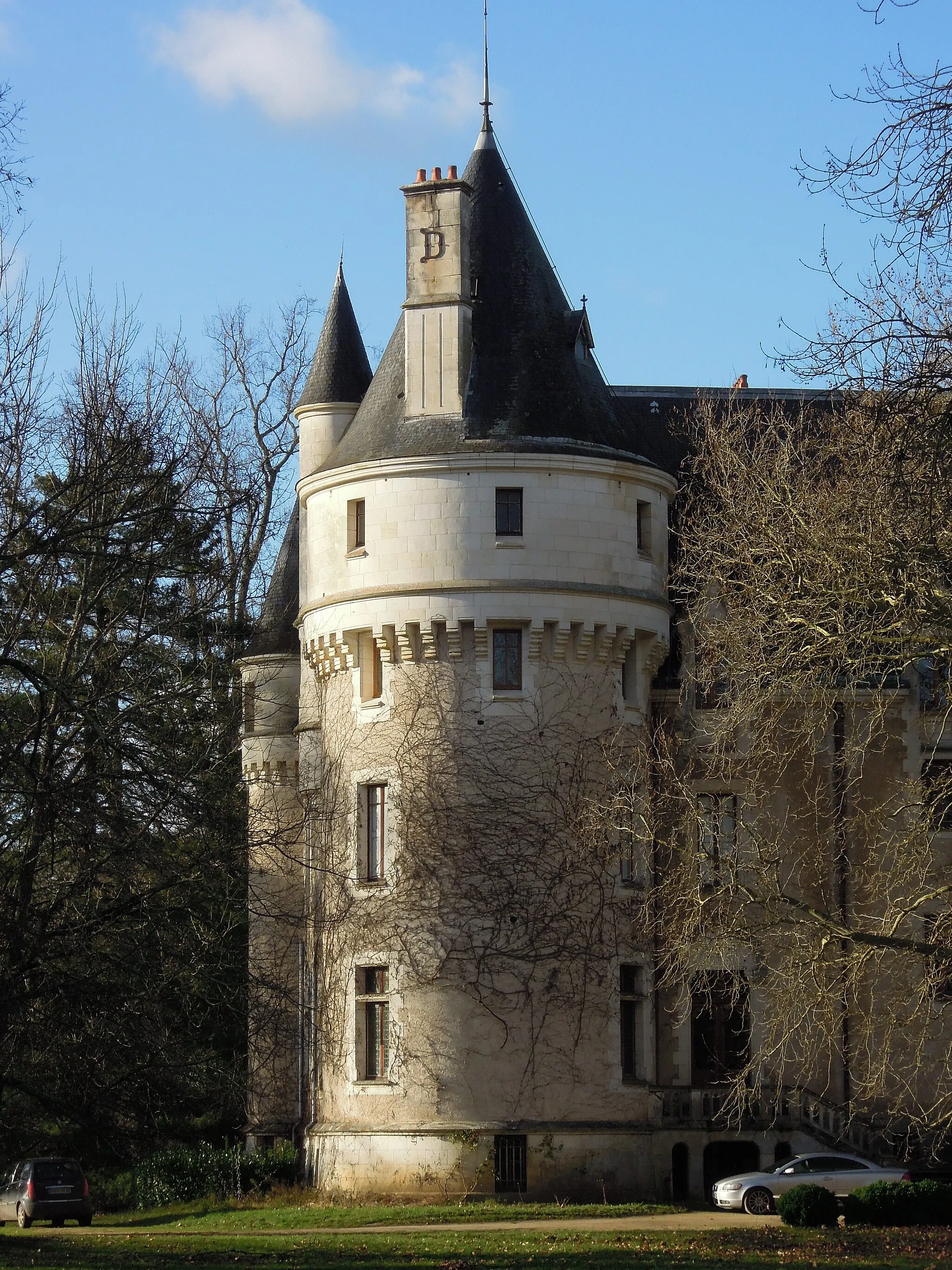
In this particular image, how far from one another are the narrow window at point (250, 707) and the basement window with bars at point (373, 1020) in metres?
6.99

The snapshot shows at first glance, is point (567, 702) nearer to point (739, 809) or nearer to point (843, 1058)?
point (739, 809)

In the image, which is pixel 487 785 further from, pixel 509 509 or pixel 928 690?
pixel 928 690

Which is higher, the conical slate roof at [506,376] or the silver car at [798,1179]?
the conical slate roof at [506,376]

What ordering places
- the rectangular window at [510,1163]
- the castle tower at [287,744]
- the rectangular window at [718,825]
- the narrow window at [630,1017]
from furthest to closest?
the castle tower at [287,744]
the narrow window at [630,1017]
the rectangular window at [510,1163]
the rectangular window at [718,825]

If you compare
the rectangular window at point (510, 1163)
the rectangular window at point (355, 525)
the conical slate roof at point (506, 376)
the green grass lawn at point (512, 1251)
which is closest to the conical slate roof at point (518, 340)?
the conical slate roof at point (506, 376)

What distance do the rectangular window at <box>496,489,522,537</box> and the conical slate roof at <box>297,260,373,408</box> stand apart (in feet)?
16.6

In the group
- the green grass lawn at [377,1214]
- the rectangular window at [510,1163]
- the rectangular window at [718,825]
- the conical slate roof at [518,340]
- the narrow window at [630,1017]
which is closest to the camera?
the rectangular window at [718,825]

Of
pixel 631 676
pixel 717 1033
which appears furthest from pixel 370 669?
pixel 717 1033

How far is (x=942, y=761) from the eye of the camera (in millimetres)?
32000

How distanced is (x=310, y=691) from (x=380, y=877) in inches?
161

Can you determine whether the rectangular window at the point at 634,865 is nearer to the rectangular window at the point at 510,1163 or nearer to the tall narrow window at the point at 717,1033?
the tall narrow window at the point at 717,1033

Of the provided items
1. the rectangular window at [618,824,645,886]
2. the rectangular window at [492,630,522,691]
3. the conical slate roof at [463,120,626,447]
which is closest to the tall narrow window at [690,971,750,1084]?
the rectangular window at [618,824,645,886]

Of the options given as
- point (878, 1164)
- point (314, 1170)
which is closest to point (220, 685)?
point (314, 1170)

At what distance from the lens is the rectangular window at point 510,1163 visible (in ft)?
92.1
